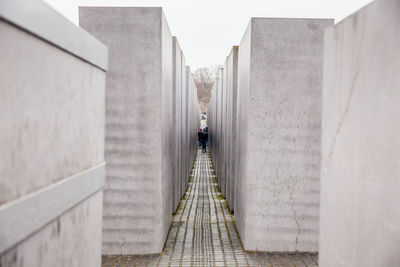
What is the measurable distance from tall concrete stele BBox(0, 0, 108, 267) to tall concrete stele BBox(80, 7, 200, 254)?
2812mm

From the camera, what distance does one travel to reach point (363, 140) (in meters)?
1.64

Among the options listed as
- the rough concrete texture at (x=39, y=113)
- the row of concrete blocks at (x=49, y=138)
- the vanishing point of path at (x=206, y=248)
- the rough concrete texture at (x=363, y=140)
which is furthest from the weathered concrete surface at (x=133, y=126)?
the rough concrete texture at (x=363, y=140)

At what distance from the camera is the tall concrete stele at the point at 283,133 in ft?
16.8

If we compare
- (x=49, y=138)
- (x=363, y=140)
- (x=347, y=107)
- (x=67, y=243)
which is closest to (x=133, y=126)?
(x=67, y=243)

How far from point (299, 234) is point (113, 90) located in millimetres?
3355

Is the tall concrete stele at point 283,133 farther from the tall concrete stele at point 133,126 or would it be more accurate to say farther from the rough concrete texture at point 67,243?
the rough concrete texture at point 67,243

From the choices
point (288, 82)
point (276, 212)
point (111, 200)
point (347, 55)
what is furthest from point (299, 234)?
point (347, 55)

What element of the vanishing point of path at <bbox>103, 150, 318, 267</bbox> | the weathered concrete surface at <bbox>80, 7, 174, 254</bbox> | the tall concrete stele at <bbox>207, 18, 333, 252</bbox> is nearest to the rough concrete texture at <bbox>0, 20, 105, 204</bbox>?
the weathered concrete surface at <bbox>80, 7, 174, 254</bbox>

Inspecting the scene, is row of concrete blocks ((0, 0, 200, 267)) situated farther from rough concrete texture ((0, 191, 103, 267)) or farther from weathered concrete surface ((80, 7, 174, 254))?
weathered concrete surface ((80, 7, 174, 254))

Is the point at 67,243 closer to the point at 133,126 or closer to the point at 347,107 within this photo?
the point at 347,107

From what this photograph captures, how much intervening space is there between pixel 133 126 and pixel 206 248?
2.13m

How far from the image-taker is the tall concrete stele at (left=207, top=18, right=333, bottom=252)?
201 inches

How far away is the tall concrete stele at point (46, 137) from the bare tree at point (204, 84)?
6724 centimetres

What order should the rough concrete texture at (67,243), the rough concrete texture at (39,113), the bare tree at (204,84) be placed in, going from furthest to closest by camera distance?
1. the bare tree at (204,84)
2. the rough concrete texture at (67,243)
3. the rough concrete texture at (39,113)
